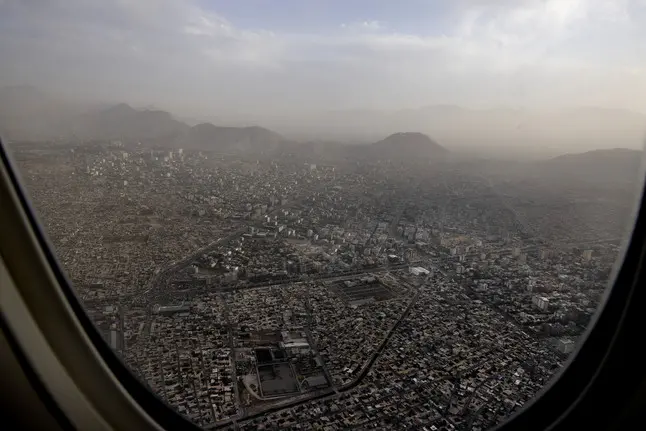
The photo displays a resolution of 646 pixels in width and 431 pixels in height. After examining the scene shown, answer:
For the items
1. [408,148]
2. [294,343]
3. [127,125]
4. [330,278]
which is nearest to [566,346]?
[294,343]

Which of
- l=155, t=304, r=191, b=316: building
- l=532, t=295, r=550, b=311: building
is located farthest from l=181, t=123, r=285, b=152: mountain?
l=532, t=295, r=550, b=311: building

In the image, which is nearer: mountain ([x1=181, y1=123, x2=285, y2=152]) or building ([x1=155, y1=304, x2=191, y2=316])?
building ([x1=155, y1=304, x2=191, y2=316])

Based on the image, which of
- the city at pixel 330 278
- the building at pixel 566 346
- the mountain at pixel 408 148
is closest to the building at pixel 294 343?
the city at pixel 330 278

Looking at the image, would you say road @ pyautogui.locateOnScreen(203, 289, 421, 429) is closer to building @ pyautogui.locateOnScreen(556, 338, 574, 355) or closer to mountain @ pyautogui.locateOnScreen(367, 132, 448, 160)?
building @ pyautogui.locateOnScreen(556, 338, 574, 355)

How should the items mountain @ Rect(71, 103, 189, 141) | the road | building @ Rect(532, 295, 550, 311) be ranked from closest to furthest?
the road < building @ Rect(532, 295, 550, 311) < mountain @ Rect(71, 103, 189, 141)

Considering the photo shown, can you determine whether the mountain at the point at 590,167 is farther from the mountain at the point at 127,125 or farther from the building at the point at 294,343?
the mountain at the point at 127,125

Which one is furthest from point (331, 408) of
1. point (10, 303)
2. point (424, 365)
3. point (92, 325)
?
point (10, 303)

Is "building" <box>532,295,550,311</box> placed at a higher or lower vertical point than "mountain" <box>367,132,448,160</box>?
lower
